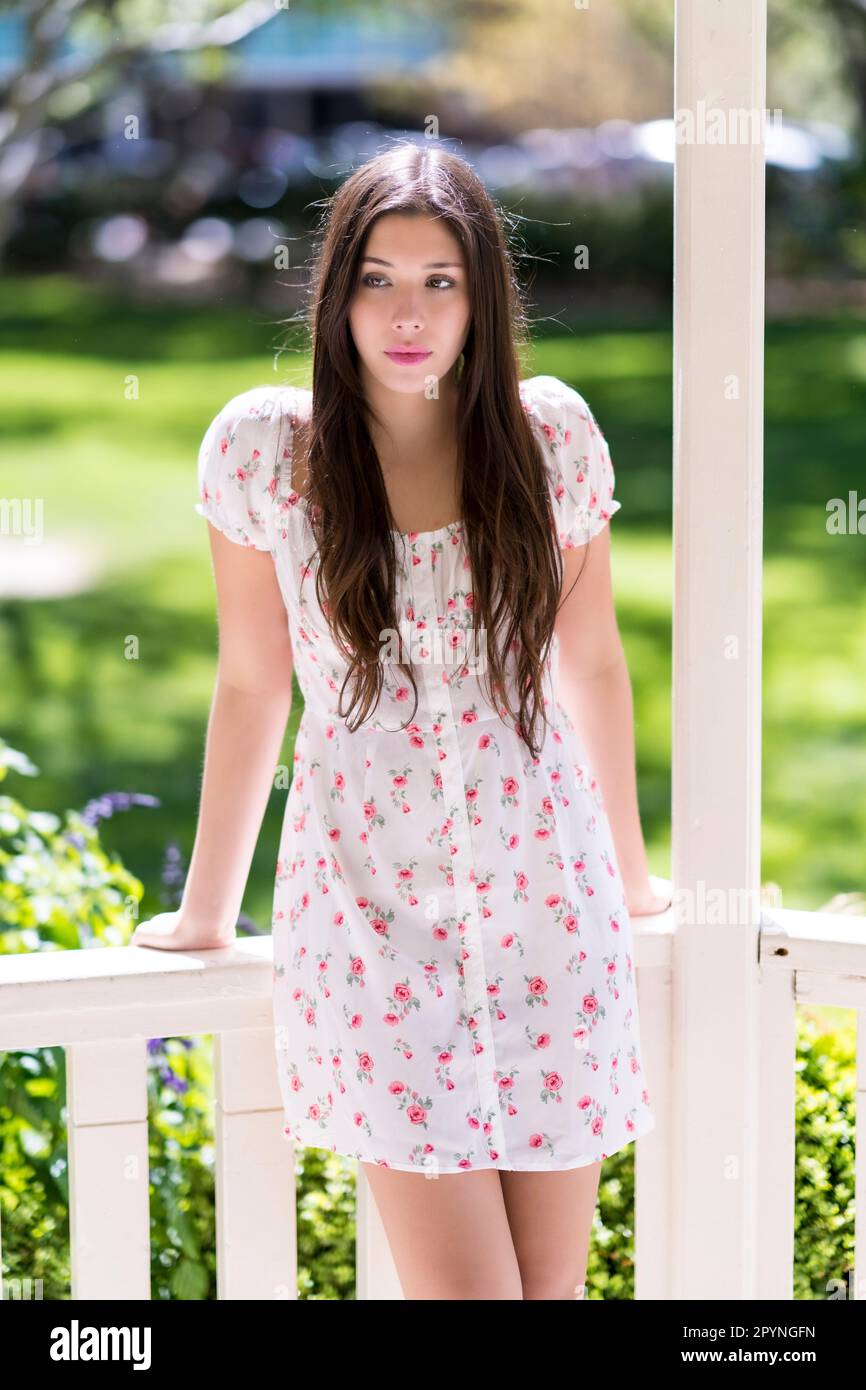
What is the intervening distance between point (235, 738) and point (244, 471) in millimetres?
300

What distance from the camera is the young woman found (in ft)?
5.87

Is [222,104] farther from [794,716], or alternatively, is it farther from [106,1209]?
[106,1209]

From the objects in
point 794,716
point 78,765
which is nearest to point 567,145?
point 794,716

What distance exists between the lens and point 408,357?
179cm

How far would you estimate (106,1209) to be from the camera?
6.21ft

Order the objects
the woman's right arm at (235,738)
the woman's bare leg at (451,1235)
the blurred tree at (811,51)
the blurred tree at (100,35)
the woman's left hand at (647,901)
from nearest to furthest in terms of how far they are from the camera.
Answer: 1. the woman's bare leg at (451,1235)
2. the woman's right arm at (235,738)
3. the woman's left hand at (647,901)
4. the blurred tree at (100,35)
5. the blurred tree at (811,51)

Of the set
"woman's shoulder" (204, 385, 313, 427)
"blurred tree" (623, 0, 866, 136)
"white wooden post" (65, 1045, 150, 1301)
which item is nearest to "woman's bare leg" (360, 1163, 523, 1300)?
"white wooden post" (65, 1045, 150, 1301)

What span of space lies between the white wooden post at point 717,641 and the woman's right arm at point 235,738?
470 mm

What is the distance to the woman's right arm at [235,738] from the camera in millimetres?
1875

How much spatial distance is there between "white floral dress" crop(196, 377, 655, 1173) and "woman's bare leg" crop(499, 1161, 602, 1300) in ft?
0.12

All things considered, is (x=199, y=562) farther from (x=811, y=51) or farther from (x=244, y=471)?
(x=244, y=471)

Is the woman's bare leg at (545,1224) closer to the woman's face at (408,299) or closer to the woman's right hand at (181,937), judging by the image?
the woman's right hand at (181,937)

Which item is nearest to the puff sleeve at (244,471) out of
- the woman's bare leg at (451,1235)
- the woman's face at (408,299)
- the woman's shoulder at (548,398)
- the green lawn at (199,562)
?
the woman's face at (408,299)
